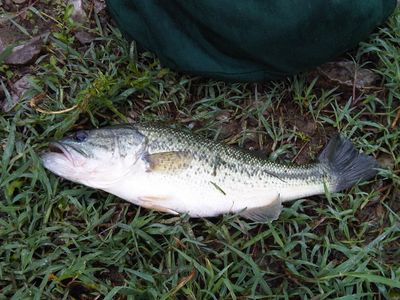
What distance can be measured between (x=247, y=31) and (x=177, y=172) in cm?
121

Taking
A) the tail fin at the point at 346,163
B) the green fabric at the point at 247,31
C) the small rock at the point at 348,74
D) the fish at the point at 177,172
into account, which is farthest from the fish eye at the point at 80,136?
the small rock at the point at 348,74

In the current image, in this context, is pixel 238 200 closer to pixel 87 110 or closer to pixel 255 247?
pixel 255 247

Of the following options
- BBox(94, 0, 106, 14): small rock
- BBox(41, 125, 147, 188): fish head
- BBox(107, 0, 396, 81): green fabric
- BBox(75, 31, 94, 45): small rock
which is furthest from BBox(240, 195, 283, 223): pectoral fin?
BBox(94, 0, 106, 14): small rock

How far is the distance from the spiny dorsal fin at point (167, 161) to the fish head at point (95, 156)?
104 millimetres

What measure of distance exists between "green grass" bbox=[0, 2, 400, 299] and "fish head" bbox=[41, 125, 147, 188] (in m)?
0.25

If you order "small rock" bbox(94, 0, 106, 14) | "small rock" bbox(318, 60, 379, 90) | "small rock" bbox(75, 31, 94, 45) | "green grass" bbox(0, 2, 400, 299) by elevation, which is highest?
"small rock" bbox(94, 0, 106, 14)

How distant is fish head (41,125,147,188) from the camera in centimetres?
385

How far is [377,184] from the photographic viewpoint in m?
4.34

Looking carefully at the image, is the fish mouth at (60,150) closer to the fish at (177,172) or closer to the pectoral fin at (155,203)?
the fish at (177,172)

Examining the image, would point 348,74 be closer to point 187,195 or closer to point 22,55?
point 187,195

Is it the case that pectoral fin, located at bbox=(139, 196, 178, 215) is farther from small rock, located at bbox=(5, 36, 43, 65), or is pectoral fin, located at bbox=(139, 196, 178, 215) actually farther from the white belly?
small rock, located at bbox=(5, 36, 43, 65)

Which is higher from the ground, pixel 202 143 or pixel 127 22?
pixel 127 22

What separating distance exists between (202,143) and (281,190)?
707mm

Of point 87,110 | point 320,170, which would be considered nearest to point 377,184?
point 320,170
